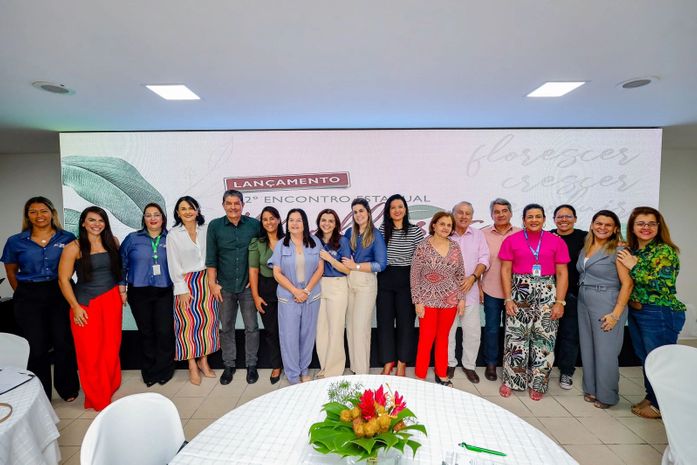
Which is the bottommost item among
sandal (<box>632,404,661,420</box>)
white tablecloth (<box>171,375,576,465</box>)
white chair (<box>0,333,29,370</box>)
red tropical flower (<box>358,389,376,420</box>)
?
sandal (<box>632,404,661,420</box>)

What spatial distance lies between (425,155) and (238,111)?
241 cm

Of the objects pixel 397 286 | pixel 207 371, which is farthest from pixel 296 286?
pixel 207 371

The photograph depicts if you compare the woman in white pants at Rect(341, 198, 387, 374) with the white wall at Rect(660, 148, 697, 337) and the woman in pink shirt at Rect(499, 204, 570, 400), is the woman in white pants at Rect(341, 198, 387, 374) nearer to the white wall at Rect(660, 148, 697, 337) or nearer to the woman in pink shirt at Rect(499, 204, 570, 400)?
the woman in pink shirt at Rect(499, 204, 570, 400)

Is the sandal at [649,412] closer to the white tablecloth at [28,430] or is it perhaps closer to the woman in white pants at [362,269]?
the woman in white pants at [362,269]

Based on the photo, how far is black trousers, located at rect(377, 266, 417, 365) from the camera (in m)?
3.32

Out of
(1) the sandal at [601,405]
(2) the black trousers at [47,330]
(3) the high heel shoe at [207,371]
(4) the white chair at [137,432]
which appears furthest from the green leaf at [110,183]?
(1) the sandal at [601,405]

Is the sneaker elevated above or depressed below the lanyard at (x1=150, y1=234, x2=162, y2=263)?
below

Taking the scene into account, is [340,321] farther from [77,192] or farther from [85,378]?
[77,192]

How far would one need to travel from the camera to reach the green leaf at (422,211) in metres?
4.77

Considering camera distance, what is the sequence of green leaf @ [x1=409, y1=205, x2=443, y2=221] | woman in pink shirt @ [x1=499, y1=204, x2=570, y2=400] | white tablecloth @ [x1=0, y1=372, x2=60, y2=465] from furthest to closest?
1. green leaf @ [x1=409, y1=205, x2=443, y2=221]
2. woman in pink shirt @ [x1=499, y1=204, x2=570, y2=400]
3. white tablecloth @ [x1=0, y1=372, x2=60, y2=465]

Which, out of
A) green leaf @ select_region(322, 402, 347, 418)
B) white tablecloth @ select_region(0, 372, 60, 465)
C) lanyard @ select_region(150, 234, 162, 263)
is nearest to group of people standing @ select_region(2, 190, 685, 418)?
lanyard @ select_region(150, 234, 162, 263)

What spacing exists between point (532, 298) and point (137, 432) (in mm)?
2974

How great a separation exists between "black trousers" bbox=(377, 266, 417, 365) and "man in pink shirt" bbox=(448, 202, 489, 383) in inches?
19.8

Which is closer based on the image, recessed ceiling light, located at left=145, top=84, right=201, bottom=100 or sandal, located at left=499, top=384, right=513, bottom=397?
recessed ceiling light, located at left=145, top=84, right=201, bottom=100
